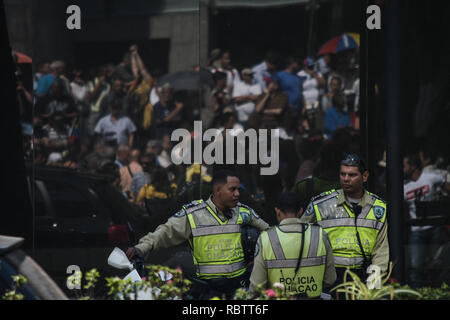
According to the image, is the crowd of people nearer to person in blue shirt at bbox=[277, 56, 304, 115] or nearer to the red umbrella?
person in blue shirt at bbox=[277, 56, 304, 115]

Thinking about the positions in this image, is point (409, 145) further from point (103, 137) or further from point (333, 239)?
point (103, 137)

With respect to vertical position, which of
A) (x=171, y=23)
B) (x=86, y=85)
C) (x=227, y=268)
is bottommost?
(x=227, y=268)

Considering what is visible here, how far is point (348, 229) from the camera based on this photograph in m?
6.79

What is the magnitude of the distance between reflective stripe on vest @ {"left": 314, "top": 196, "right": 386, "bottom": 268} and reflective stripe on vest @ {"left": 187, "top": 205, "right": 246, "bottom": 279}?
805mm

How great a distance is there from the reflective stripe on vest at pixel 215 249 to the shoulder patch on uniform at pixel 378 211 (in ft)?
4.05

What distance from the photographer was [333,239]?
22.4ft

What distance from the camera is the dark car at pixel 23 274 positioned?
13.4 ft

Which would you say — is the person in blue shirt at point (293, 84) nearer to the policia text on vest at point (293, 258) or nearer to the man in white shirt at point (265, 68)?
the man in white shirt at point (265, 68)

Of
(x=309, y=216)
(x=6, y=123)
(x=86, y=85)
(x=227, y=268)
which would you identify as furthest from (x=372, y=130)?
(x=6, y=123)

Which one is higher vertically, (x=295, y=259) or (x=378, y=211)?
(x=378, y=211)

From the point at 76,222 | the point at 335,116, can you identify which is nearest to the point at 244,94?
the point at 335,116

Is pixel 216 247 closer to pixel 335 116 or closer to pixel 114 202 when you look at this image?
pixel 114 202

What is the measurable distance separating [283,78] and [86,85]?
2.14 m

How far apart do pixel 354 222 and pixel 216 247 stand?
4.03 feet
